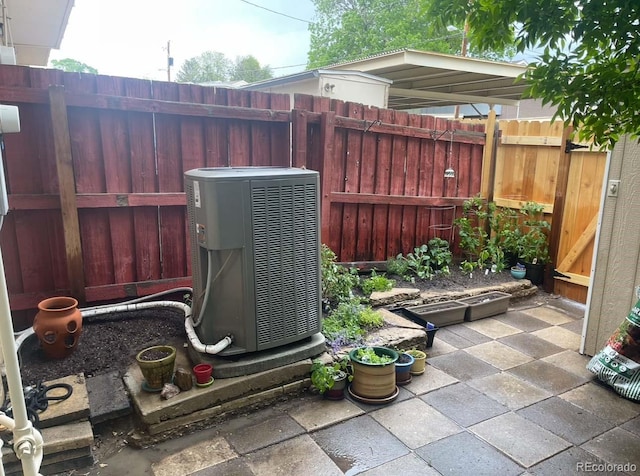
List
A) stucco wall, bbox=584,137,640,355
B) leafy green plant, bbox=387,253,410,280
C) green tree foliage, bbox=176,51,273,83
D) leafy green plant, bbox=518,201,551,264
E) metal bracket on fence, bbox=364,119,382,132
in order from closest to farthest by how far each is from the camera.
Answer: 1. stucco wall, bbox=584,137,640,355
2. metal bracket on fence, bbox=364,119,382,132
3. leafy green plant, bbox=387,253,410,280
4. leafy green plant, bbox=518,201,551,264
5. green tree foliage, bbox=176,51,273,83

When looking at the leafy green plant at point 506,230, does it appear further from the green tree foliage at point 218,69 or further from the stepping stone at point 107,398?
the green tree foliage at point 218,69

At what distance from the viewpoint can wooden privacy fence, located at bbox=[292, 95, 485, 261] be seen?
4105 millimetres

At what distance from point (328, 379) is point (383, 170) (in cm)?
263

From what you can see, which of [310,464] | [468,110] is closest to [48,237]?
[310,464]

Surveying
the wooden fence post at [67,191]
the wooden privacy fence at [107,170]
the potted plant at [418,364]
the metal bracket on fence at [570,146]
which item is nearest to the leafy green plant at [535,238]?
the metal bracket on fence at [570,146]

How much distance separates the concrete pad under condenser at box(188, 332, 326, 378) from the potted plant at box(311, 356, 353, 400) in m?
0.11

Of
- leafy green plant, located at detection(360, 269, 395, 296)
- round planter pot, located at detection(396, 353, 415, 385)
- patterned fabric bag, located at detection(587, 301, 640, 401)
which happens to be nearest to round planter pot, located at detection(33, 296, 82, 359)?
round planter pot, located at detection(396, 353, 415, 385)

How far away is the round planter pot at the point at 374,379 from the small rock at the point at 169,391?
3.67 feet

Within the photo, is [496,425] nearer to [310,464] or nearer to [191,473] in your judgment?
[310,464]

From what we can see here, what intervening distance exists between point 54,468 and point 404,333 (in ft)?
7.89

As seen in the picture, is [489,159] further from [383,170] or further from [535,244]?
[383,170]

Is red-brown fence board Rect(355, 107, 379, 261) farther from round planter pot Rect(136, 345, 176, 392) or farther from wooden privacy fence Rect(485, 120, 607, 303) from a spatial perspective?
round planter pot Rect(136, 345, 176, 392)

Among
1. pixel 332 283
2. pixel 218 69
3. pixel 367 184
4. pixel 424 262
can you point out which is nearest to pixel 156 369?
pixel 332 283

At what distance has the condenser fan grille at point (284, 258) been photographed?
101 inches
